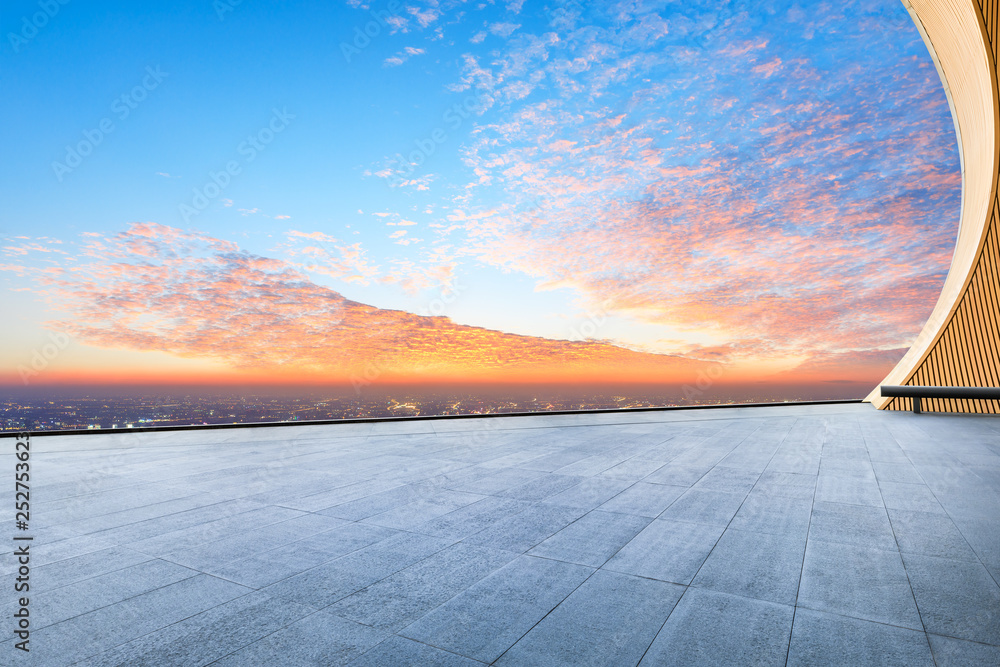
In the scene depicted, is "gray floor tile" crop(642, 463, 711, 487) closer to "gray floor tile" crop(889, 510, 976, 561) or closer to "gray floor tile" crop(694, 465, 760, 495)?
"gray floor tile" crop(694, 465, 760, 495)

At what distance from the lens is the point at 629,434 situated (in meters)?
9.35

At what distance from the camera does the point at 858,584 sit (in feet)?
9.53

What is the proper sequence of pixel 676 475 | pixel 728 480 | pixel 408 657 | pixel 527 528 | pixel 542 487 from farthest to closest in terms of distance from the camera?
pixel 676 475 < pixel 728 480 < pixel 542 487 < pixel 527 528 < pixel 408 657

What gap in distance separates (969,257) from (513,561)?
60.8 feet

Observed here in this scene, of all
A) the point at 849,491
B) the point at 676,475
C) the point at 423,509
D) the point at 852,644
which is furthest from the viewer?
the point at 676,475

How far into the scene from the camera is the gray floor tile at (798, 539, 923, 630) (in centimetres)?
257

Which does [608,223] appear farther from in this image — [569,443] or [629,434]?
[569,443]

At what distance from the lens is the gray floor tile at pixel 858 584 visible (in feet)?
8.42

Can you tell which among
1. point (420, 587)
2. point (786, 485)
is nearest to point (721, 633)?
point (420, 587)

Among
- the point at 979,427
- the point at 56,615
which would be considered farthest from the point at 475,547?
the point at 979,427

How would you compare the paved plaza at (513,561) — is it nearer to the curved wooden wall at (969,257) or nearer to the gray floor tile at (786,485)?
the gray floor tile at (786,485)

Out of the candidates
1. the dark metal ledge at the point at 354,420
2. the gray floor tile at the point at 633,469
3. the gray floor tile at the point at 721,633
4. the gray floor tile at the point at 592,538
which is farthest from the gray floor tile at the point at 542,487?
the dark metal ledge at the point at 354,420

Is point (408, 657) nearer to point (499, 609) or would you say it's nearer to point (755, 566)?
point (499, 609)

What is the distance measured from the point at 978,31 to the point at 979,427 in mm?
10206
